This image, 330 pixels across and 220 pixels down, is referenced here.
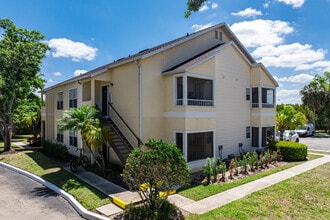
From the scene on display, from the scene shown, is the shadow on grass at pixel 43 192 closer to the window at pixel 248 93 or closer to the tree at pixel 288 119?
the window at pixel 248 93

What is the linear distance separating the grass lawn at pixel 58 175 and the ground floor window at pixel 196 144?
18.9ft

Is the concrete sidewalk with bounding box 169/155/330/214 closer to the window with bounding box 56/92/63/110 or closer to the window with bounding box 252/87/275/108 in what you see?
the window with bounding box 252/87/275/108

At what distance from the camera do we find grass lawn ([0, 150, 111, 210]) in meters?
9.49

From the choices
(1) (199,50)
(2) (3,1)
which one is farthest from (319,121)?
(2) (3,1)

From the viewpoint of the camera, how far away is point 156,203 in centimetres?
812

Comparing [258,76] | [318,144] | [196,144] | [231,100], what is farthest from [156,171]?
[318,144]

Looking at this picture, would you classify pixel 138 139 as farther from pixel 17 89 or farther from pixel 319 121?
pixel 319 121

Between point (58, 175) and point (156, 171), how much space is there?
322 inches

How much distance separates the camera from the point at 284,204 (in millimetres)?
9086

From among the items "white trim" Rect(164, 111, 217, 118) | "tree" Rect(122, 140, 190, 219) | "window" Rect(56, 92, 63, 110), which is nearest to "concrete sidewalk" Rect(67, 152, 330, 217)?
"tree" Rect(122, 140, 190, 219)

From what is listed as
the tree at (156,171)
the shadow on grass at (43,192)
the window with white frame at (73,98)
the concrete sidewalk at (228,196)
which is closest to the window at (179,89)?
the concrete sidewalk at (228,196)

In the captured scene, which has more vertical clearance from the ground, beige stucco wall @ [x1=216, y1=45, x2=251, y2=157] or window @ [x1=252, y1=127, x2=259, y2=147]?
beige stucco wall @ [x1=216, y1=45, x2=251, y2=157]

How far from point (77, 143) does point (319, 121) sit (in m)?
50.8

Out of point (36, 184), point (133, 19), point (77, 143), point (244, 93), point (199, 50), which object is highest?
point (133, 19)
